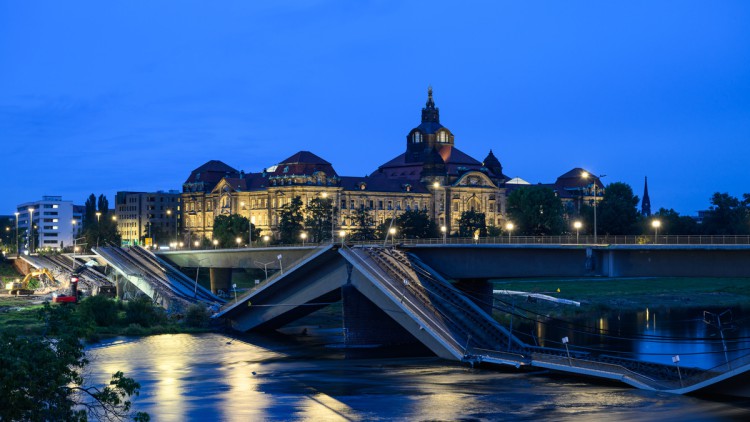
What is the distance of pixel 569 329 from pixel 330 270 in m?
25.9

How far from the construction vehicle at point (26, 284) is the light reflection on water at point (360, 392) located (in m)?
65.0

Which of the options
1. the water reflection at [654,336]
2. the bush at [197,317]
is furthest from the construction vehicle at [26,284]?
the water reflection at [654,336]

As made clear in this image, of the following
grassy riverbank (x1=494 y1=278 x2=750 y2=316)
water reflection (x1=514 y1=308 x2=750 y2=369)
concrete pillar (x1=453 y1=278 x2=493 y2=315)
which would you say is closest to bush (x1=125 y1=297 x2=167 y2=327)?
concrete pillar (x1=453 y1=278 x2=493 y2=315)

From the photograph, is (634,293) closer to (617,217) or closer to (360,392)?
(617,217)

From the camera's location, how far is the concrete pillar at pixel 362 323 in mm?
86375

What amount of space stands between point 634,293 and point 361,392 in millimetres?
95228

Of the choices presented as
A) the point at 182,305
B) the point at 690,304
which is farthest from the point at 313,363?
the point at 690,304

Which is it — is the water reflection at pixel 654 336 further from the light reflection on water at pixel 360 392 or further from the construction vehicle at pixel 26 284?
the construction vehicle at pixel 26 284

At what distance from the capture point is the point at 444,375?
67938 mm

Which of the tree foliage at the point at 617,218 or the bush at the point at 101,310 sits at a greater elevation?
the tree foliage at the point at 617,218

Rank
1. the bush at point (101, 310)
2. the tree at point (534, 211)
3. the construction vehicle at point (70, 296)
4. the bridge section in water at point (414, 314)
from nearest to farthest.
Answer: the bridge section in water at point (414, 314) < the bush at point (101, 310) < the construction vehicle at point (70, 296) < the tree at point (534, 211)

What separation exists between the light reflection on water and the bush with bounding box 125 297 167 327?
20.7 m

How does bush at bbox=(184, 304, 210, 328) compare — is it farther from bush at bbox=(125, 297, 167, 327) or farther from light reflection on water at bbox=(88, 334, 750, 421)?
light reflection on water at bbox=(88, 334, 750, 421)

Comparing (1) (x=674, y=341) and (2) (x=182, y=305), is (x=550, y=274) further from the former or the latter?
(2) (x=182, y=305)
